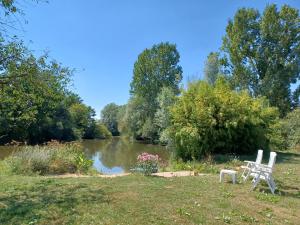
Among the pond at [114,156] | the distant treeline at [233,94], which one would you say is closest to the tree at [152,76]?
the distant treeline at [233,94]

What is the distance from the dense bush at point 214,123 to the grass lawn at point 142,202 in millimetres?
5795

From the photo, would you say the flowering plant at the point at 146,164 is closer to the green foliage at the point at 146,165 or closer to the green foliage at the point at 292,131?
the green foliage at the point at 146,165

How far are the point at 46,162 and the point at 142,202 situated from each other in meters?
5.67

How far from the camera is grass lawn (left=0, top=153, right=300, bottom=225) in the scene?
5680 millimetres

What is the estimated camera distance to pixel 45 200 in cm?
652

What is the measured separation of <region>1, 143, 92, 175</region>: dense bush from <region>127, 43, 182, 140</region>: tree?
29.4 meters

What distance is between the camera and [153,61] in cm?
4247

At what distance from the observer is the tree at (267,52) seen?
27.5 meters

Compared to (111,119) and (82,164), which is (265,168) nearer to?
(82,164)

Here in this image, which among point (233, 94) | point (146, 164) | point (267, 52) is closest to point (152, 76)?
point (267, 52)

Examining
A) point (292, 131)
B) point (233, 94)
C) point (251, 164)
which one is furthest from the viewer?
point (292, 131)

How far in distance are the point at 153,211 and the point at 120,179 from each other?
288cm

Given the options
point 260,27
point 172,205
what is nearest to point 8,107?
point 172,205

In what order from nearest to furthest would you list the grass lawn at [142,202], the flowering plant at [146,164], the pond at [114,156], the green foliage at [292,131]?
the grass lawn at [142,202] → the flowering plant at [146,164] → the pond at [114,156] → the green foliage at [292,131]
